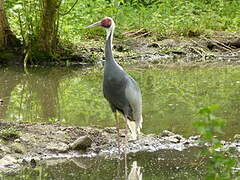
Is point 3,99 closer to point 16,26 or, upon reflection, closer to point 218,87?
point 218,87

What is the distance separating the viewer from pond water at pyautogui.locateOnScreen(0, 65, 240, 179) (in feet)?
22.7

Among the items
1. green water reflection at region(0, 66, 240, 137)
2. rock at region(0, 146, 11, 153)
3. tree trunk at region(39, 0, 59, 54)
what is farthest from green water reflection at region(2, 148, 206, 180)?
tree trunk at region(39, 0, 59, 54)

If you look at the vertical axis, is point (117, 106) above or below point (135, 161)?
above

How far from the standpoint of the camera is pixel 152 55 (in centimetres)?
1795

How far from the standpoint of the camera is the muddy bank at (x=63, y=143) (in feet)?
24.4

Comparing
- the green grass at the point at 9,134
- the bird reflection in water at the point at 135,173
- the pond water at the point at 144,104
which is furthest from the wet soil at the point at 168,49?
the bird reflection in water at the point at 135,173

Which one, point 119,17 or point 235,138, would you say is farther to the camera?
point 119,17

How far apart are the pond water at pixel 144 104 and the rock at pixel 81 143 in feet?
1.12

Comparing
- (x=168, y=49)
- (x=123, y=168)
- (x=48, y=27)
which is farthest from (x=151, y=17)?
(x=123, y=168)

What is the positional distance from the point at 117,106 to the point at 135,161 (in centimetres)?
76

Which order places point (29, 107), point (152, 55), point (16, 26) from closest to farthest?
1. point (29, 107)
2. point (16, 26)
3. point (152, 55)

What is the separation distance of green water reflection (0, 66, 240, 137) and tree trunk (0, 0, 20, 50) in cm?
92

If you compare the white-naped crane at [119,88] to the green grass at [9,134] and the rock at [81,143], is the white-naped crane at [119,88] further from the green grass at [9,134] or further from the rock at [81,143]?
the green grass at [9,134]

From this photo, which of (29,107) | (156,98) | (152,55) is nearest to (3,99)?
(29,107)
